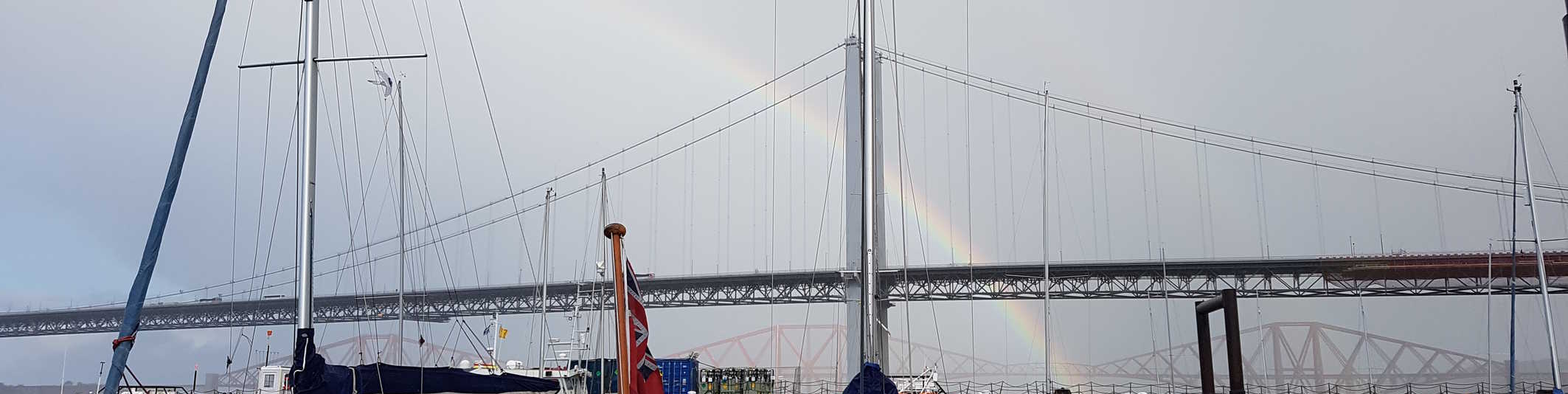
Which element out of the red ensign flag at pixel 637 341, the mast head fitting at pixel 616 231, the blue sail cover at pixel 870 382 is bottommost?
the blue sail cover at pixel 870 382

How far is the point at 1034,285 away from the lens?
78.2 m

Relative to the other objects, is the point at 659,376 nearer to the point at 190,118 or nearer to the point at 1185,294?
the point at 190,118

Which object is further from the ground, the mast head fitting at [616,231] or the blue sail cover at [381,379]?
the mast head fitting at [616,231]

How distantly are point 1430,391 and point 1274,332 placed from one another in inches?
667

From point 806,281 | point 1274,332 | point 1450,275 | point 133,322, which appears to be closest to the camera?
point 133,322

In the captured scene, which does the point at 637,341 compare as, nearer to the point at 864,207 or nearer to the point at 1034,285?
the point at 864,207

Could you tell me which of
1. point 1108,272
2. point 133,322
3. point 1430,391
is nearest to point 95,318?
point 1108,272

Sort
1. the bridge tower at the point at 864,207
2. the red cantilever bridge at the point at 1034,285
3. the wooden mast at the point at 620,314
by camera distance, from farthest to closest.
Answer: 1. the red cantilever bridge at the point at 1034,285
2. the bridge tower at the point at 864,207
3. the wooden mast at the point at 620,314

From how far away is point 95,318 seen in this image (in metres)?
102

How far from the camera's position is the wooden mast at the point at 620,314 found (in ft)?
28.0

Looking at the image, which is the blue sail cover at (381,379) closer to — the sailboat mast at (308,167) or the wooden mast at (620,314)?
the sailboat mast at (308,167)

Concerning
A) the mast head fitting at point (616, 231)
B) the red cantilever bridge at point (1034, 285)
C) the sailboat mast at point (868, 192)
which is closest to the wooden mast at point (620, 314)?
the mast head fitting at point (616, 231)

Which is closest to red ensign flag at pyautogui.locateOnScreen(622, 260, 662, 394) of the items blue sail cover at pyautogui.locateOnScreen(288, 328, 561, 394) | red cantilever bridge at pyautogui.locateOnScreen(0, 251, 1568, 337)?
blue sail cover at pyautogui.locateOnScreen(288, 328, 561, 394)

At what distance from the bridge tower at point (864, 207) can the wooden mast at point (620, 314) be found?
345cm
